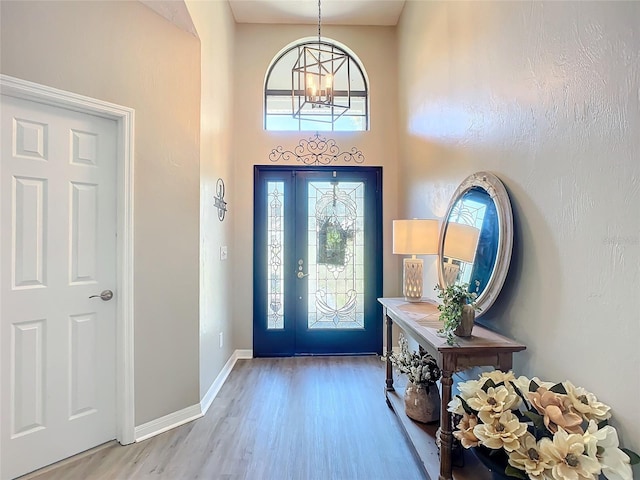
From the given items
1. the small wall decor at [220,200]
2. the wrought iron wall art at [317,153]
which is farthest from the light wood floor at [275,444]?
the wrought iron wall art at [317,153]

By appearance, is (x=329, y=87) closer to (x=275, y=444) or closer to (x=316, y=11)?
(x=316, y=11)

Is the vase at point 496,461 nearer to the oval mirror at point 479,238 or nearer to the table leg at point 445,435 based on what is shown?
the table leg at point 445,435

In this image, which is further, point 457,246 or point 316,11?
point 316,11

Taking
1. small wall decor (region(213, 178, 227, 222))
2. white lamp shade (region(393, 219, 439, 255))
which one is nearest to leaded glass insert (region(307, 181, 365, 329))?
small wall decor (region(213, 178, 227, 222))

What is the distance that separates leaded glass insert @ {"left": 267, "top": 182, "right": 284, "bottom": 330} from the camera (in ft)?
13.1

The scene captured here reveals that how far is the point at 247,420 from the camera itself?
2553 millimetres

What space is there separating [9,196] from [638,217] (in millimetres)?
2912

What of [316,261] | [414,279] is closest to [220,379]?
[316,261]

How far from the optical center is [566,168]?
138 centimetres

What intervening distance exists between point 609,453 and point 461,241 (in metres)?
Result: 1.31

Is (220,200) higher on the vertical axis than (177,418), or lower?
higher

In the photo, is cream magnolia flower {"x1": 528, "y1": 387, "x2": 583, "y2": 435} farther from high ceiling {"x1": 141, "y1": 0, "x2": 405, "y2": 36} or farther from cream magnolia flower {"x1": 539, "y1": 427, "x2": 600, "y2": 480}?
high ceiling {"x1": 141, "y1": 0, "x2": 405, "y2": 36}

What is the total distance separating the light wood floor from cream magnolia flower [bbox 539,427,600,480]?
3.61ft

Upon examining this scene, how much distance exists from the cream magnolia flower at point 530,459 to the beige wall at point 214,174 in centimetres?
222
